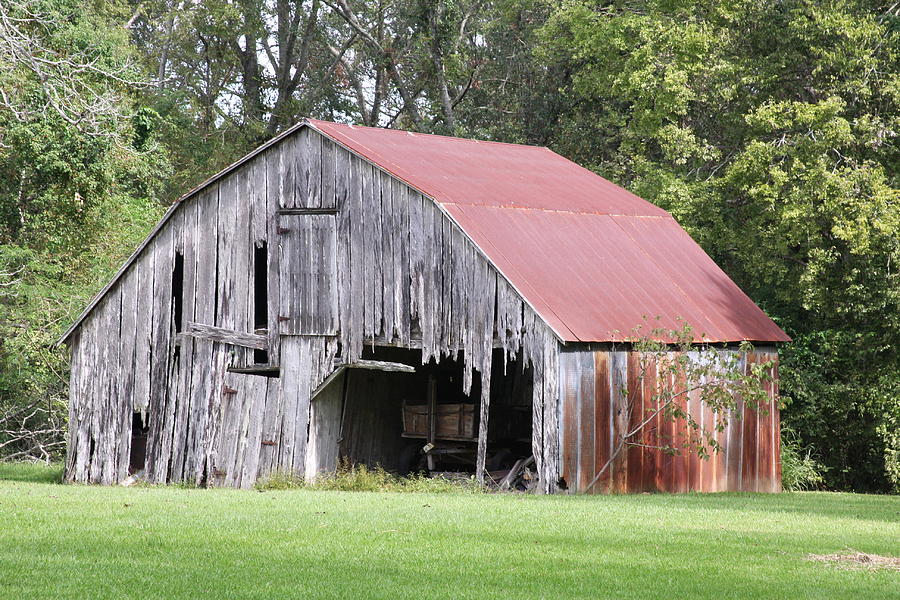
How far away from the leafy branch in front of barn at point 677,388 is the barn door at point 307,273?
5642mm

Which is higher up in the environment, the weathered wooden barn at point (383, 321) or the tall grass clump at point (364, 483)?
the weathered wooden barn at point (383, 321)

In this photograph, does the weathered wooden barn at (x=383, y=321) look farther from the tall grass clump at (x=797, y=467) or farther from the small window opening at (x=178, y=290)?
the tall grass clump at (x=797, y=467)

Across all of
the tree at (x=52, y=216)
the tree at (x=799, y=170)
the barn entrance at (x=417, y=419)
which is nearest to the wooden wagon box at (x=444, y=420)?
the barn entrance at (x=417, y=419)

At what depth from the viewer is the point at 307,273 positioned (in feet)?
77.6

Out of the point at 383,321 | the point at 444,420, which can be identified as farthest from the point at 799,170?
the point at 383,321

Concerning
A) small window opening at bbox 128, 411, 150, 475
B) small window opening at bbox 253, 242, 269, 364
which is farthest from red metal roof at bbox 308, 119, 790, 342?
small window opening at bbox 128, 411, 150, 475

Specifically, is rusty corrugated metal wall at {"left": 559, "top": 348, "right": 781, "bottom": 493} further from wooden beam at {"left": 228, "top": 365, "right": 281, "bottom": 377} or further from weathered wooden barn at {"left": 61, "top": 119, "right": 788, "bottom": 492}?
wooden beam at {"left": 228, "top": 365, "right": 281, "bottom": 377}

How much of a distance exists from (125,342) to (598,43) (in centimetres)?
1728

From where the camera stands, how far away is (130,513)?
15500 millimetres

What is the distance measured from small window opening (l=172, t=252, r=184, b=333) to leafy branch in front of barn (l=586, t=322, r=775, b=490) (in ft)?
29.5

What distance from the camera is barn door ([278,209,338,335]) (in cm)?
2347

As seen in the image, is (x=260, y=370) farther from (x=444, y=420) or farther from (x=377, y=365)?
(x=444, y=420)

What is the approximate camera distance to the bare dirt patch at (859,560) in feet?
39.3

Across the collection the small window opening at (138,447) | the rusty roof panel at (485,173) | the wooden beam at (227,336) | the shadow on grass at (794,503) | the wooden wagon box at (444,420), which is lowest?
the shadow on grass at (794,503)
